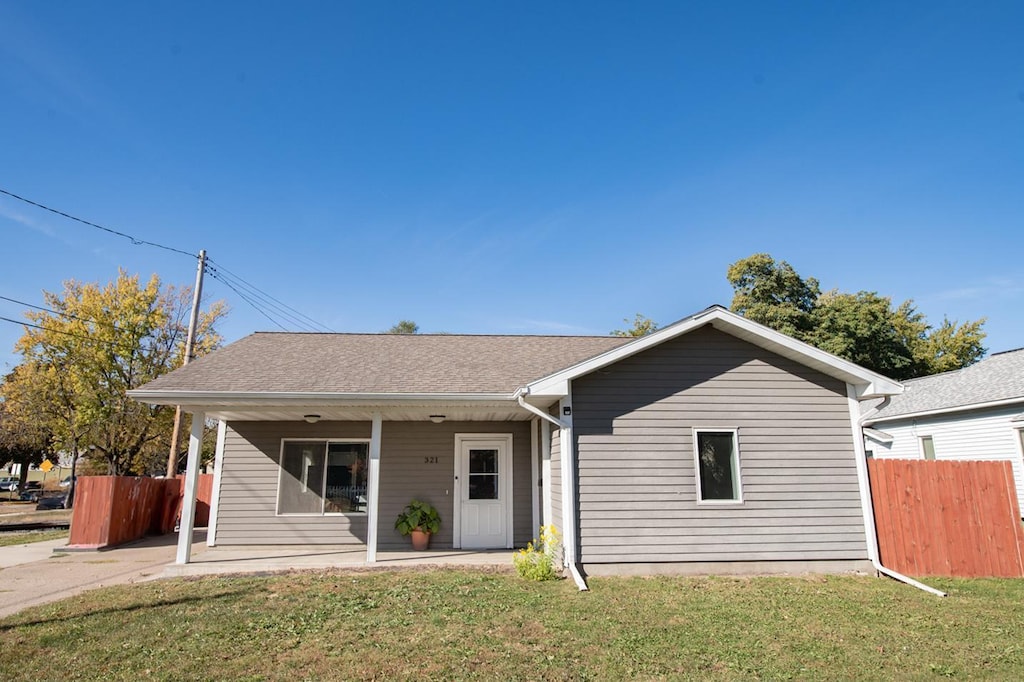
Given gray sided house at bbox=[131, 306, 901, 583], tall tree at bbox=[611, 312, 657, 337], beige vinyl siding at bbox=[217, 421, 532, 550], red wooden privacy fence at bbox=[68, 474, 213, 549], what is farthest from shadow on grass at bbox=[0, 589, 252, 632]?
tall tree at bbox=[611, 312, 657, 337]

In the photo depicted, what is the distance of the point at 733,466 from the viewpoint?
8.20m

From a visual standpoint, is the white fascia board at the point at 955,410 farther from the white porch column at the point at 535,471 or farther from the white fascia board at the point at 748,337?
the white porch column at the point at 535,471

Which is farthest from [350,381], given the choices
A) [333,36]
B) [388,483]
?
[333,36]

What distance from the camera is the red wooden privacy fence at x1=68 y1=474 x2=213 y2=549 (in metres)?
11.1

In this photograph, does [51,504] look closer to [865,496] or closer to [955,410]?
[865,496]

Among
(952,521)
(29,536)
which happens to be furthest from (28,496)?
(952,521)

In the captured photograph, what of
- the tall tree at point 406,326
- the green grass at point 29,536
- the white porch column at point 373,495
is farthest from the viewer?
the tall tree at point 406,326

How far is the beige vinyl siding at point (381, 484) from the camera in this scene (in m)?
10.5

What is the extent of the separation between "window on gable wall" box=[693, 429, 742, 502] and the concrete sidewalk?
818 centimetres

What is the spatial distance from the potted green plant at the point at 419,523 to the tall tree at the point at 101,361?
1912cm

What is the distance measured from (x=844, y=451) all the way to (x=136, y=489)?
14.2m

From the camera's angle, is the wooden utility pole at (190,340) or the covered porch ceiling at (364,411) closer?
the covered porch ceiling at (364,411)

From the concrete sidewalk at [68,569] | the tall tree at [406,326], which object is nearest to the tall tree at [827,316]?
the concrete sidewalk at [68,569]

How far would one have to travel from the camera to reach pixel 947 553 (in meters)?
7.89
